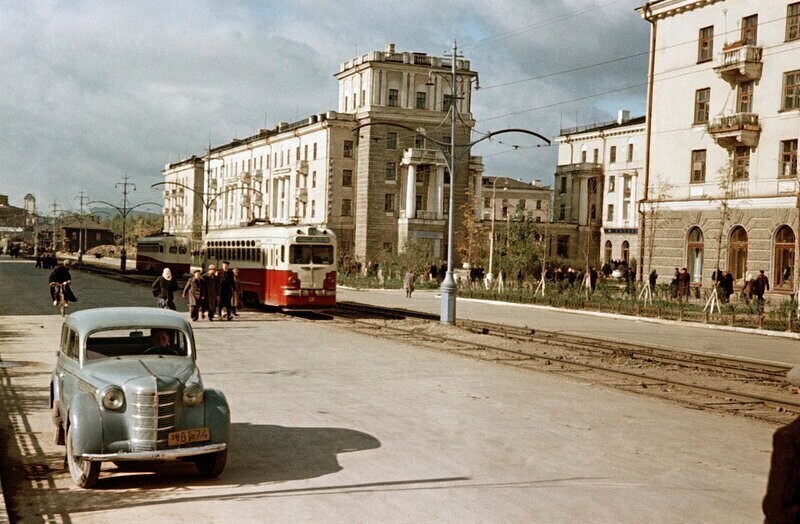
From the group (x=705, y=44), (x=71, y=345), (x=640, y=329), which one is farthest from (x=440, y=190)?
(x=71, y=345)

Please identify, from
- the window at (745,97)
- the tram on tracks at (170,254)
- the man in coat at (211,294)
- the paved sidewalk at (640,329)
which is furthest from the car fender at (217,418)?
the tram on tracks at (170,254)

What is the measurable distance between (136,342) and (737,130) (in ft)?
117

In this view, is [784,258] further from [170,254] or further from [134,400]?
[170,254]

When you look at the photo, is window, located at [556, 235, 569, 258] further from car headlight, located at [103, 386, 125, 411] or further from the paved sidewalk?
car headlight, located at [103, 386, 125, 411]

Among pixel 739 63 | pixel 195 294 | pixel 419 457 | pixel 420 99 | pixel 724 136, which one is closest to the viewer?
pixel 419 457

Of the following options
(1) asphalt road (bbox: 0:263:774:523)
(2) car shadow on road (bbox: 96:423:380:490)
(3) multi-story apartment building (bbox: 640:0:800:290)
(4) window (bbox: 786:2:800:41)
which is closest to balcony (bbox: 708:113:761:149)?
(3) multi-story apartment building (bbox: 640:0:800:290)

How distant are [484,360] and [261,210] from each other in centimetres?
7678

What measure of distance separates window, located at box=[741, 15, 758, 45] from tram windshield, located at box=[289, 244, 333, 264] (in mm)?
22403

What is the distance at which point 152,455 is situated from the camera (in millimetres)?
8383

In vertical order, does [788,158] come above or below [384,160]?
below

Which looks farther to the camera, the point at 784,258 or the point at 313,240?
the point at 784,258

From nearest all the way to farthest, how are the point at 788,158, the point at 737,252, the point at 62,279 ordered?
the point at 62,279, the point at 788,158, the point at 737,252

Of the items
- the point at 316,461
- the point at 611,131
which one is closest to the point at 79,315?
the point at 316,461

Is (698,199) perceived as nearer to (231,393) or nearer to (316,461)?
(231,393)
